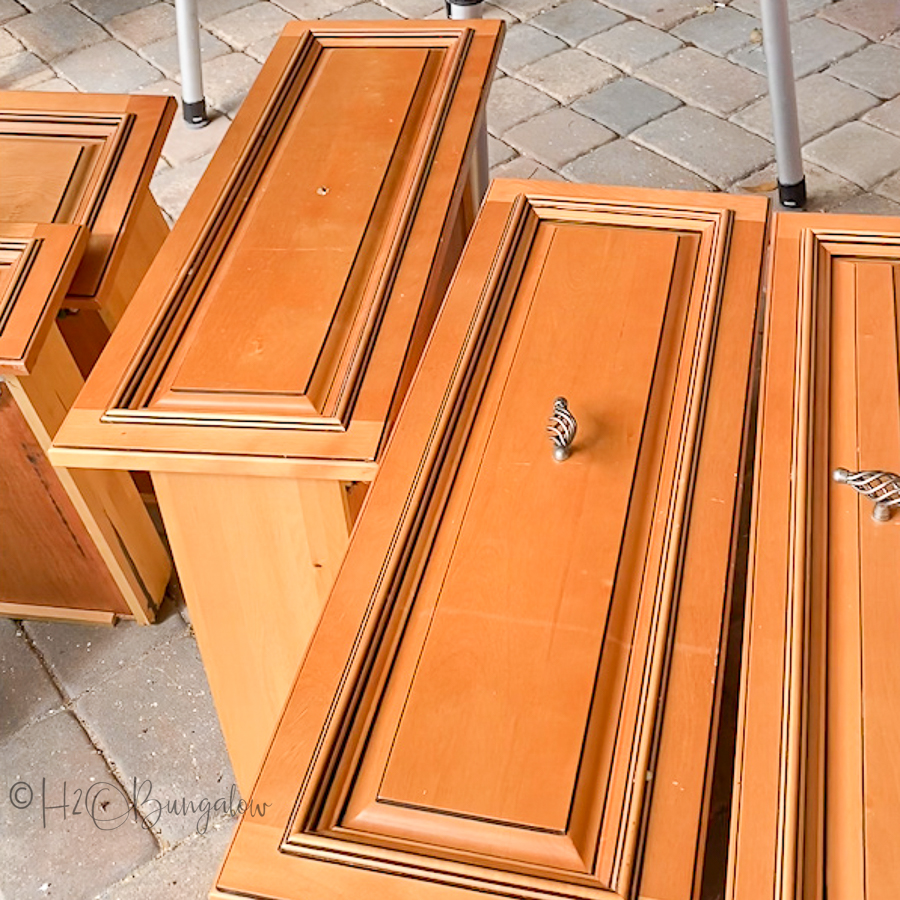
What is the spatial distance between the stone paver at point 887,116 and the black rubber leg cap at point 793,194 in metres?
0.32

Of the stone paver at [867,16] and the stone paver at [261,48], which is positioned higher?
the stone paver at [867,16]

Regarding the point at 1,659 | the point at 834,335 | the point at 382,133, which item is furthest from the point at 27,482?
the point at 834,335

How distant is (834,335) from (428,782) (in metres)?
0.57

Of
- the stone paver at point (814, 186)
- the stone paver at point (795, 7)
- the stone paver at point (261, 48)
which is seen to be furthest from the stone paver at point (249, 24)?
the stone paver at point (814, 186)

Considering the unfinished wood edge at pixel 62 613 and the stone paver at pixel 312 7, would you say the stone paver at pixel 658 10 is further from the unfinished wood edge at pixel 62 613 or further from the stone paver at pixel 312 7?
the unfinished wood edge at pixel 62 613

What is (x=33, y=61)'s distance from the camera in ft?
9.25

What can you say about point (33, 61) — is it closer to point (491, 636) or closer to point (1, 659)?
point (1, 659)

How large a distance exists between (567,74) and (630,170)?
16.8 inches

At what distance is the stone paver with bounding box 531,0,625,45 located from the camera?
277cm

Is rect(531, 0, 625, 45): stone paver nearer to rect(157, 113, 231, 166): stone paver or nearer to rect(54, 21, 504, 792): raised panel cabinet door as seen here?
rect(157, 113, 231, 166): stone paver

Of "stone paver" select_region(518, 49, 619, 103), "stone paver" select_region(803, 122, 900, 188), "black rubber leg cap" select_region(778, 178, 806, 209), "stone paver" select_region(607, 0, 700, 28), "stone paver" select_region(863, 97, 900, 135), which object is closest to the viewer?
"black rubber leg cap" select_region(778, 178, 806, 209)

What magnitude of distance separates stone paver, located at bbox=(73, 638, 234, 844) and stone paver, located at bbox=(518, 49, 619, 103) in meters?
1.55

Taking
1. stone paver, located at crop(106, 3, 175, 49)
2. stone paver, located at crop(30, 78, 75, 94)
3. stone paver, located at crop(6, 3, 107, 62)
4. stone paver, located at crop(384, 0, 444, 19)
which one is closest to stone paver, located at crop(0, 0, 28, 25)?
stone paver, located at crop(6, 3, 107, 62)

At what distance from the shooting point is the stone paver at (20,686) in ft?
5.07
